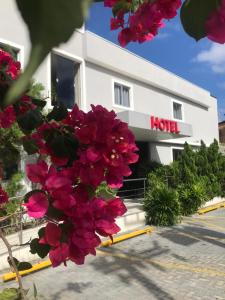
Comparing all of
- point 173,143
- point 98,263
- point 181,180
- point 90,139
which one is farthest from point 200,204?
point 90,139

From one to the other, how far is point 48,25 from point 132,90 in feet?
59.3

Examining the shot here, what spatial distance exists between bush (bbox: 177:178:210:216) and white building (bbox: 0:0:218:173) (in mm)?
2589

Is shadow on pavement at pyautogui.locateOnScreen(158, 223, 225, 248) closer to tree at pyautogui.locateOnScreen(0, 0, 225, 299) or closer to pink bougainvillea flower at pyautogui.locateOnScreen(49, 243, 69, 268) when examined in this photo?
tree at pyautogui.locateOnScreen(0, 0, 225, 299)

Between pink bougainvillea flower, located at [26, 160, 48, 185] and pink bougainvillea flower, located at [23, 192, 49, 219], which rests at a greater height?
pink bougainvillea flower, located at [26, 160, 48, 185]

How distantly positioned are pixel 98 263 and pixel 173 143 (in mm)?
13622

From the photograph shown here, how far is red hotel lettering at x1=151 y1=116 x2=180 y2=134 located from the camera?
1667cm

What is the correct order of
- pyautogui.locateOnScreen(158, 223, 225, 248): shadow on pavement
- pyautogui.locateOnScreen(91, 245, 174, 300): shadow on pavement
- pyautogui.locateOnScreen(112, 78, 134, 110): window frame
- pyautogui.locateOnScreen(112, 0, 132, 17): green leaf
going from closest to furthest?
1. pyautogui.locateOnScreen(112, 0, 132, 17): green leaf
2. pyautogui.locateOnScreen(91, 245, 174, 300): shadow on pavement
3. pyautogui.locateOnScreen(158, 223, 225, 248): shadow on pavement
4. pyautogui.locateOnScreen(112, 78, 134, 110): window frame

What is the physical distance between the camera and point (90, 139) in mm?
1166

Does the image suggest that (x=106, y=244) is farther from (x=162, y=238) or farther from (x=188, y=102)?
(x=188, y=102)

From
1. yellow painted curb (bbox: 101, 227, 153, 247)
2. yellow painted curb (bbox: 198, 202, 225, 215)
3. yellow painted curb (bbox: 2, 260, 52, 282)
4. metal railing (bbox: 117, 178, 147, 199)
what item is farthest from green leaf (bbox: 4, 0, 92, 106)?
metal railing (bbox: 117, 178, 147, 199)

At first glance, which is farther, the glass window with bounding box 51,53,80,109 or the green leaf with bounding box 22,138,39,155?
the glass window with bounding box 51,53,80,109

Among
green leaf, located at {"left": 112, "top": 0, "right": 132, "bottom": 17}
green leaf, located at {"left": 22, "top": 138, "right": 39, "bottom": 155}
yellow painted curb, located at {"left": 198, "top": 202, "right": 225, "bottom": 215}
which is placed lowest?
yellow painted curb, located at {"left": 198, "top": 202, "right": 225, "bottom": 215}

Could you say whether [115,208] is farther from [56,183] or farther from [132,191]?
[132,191]

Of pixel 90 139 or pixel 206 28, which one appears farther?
pixel 90 139
